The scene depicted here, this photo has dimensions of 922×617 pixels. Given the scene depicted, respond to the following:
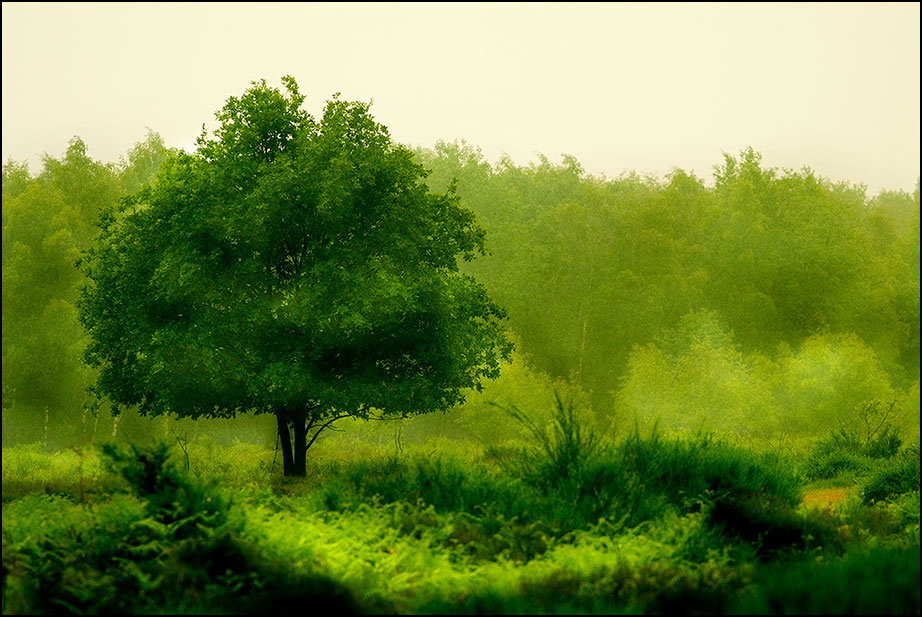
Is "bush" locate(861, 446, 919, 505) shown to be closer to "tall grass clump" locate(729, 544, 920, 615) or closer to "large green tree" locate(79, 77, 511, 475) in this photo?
"tall grass clump" locate(729, 544, 920, 615)

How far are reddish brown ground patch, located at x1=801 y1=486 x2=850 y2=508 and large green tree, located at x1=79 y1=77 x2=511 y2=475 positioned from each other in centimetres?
788

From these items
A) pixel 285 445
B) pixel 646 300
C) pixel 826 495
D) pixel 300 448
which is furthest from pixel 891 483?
pixel 646 300

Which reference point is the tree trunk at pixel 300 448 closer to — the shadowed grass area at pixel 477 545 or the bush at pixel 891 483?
the shadowed grass area at pixel 477 545

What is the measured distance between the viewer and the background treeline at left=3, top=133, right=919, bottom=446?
128ft

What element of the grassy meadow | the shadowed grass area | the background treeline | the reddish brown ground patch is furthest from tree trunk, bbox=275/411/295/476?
the background treeline

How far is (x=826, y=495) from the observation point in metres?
16.7

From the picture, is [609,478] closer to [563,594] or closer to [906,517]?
[563,594]

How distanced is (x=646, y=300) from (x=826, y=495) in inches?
1293

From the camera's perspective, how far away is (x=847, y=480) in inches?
732

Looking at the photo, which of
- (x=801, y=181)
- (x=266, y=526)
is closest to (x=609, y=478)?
(x=266, y=526)

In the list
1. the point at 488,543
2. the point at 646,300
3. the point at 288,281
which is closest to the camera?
the point at 488,543

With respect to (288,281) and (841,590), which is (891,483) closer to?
(841,590)

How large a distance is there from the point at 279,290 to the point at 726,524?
13478 millimetres

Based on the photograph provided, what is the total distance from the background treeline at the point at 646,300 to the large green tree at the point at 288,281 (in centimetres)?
1682
